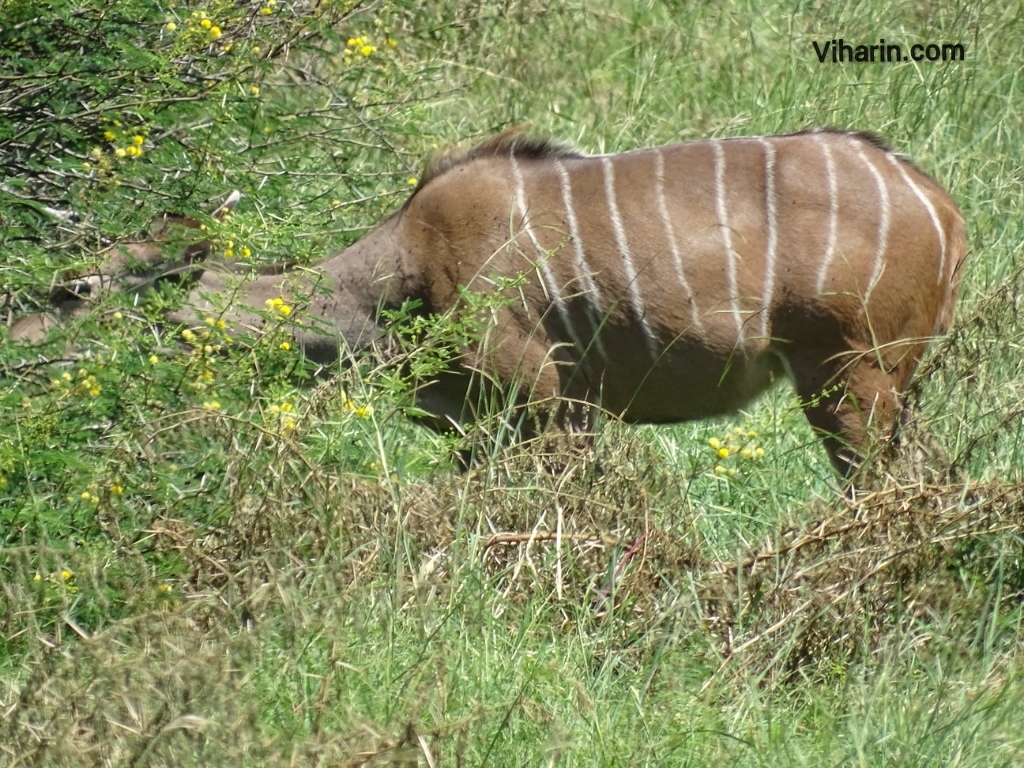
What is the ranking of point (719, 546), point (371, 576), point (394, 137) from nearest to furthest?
point (371, 576), point (719, 546), point (394, 137)

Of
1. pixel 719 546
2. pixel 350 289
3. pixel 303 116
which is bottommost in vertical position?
pixel 719 546

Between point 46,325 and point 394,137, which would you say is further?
point 394,137

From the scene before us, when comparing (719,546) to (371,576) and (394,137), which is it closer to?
(371,576)

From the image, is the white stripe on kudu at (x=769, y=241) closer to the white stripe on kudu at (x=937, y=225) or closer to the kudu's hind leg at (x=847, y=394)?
the kudu's hind leg at (x=847, y=394)

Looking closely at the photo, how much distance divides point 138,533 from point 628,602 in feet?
3.56

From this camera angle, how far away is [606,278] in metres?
4.23

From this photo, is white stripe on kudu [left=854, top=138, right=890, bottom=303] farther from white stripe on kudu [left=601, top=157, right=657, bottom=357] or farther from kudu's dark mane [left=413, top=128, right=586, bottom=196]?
kudu's dark mane [left=413, top=128, right=586, bottom=196]

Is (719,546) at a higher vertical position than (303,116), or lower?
lower

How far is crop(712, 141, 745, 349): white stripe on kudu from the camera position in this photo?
4125mm

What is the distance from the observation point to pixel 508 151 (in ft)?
14.5

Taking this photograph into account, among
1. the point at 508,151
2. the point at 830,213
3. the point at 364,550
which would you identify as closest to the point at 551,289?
the point at 508,151

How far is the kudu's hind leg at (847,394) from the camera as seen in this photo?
13.4 ft

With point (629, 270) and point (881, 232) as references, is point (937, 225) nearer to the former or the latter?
point (881, 232)

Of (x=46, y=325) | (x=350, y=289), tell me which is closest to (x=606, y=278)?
(x=350, y=289)
